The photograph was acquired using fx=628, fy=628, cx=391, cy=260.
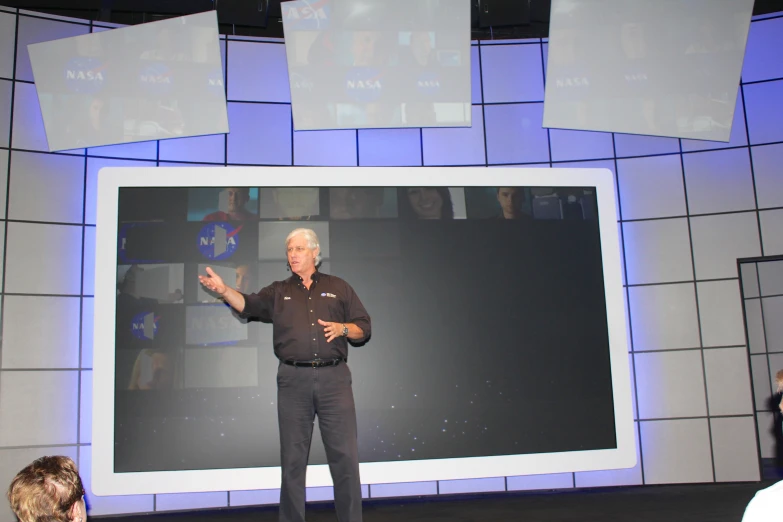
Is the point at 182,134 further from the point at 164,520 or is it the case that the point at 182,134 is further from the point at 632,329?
the point at 632,329

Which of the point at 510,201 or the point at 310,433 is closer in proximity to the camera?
the point at 310,433

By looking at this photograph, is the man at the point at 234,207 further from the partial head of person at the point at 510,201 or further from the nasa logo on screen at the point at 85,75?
the partial head of person at the point at 510,201

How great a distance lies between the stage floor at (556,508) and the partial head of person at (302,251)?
1.35 m

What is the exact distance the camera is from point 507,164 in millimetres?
4234

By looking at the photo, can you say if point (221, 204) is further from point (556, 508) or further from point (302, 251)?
point (556, 508)

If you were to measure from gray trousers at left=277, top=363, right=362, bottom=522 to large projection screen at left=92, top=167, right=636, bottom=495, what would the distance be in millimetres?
302

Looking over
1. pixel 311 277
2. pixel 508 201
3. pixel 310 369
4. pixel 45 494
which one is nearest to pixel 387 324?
pixel 311 277

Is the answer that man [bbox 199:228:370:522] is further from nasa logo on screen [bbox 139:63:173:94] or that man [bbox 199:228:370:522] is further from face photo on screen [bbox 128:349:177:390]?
nasa logo on screen [bbox 139:63:173:94]

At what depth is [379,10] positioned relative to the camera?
155 inches

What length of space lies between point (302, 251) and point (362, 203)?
0.57 m

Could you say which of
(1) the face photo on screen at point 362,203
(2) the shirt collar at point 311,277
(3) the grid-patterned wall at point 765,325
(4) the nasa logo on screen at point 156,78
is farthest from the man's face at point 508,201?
(3) the grid-patterned wall at point 765,325

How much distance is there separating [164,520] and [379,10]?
3.25 meters

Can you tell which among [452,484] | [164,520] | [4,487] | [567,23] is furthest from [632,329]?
[4,487]

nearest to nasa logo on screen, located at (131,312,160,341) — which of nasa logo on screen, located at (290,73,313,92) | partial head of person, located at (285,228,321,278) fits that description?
partial head of person, located at (285,228,321,278)
